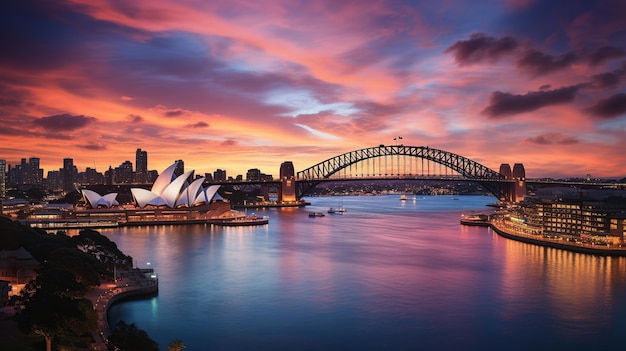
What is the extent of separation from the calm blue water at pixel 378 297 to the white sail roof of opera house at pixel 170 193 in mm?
12800

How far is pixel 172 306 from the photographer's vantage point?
54.7ft

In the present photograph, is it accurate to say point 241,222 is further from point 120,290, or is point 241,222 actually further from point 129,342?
point 129,342

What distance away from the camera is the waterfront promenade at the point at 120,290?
14334 mm

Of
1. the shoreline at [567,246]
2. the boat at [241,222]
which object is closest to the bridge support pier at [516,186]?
the shoreline at [567,246]

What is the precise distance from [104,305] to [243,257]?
11.5 m

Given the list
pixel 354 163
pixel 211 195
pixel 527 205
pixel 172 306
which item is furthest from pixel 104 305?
pixel 354 163

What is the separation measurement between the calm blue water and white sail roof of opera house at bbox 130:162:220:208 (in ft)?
42.0

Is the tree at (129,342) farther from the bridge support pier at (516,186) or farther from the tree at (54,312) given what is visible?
the bridge support pier at (516,186)

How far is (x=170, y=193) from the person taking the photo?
44.0 meters

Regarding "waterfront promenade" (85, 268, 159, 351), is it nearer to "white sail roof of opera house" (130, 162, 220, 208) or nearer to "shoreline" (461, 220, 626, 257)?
"shoreline" (461, 220, 626, 257)

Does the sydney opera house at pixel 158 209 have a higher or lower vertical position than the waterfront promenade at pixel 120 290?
higher

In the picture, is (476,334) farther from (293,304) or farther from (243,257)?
(243,257)

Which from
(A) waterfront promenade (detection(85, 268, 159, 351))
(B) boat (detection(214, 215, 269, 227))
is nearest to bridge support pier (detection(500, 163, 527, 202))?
(B) boat (detection(214, 215, 269, 227))

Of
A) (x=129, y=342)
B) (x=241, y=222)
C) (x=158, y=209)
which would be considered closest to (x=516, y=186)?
(x=241, y=222)
